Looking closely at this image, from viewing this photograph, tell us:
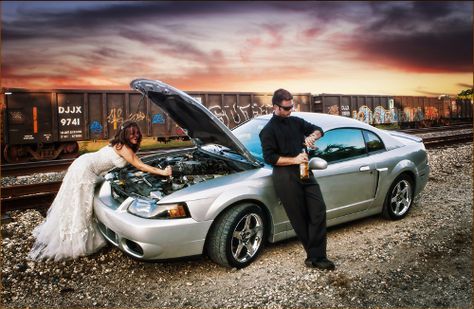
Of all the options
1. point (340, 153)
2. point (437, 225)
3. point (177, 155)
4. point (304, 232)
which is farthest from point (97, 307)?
point (437, 225)

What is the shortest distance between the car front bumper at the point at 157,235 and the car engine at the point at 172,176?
30 cm

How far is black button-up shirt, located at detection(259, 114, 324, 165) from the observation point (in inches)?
150

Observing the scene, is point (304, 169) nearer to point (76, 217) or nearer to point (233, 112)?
point (76, 217)

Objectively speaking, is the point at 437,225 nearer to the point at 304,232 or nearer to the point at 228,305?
the point at 304,232

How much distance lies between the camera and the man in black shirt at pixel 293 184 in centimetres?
381

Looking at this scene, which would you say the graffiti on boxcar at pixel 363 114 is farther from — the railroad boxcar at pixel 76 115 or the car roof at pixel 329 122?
the car roof at pixel 329 122

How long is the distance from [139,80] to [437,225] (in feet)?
14.6

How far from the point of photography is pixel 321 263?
3893mm

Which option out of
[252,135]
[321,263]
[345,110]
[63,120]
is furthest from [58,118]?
[345,110]

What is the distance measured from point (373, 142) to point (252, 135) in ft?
5.45

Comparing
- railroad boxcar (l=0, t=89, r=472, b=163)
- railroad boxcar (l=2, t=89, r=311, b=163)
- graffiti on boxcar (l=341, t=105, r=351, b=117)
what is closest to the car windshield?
railroad boxcar (l=0, t=89, r=472, b=163)

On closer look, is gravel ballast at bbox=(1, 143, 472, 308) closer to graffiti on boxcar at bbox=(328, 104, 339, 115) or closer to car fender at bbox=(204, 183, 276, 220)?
car fender at bbox=(204, 183, 276, 220)

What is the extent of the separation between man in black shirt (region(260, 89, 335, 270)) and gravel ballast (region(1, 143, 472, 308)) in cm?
31

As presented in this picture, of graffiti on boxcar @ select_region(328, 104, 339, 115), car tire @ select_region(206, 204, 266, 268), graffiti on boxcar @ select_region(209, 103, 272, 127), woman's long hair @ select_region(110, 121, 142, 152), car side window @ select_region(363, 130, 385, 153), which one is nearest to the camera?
car tire @ select_region(206, 204, 266, 268)
